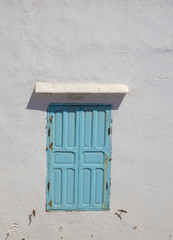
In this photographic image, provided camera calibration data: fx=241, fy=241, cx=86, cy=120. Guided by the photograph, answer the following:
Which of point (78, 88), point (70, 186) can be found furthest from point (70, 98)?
point (70, 186)

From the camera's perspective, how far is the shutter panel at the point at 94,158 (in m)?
3.00

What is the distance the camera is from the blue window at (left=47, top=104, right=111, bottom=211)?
9.83 ft

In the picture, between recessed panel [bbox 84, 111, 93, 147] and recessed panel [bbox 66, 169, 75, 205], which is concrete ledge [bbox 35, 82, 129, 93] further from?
recessed panel [bbox 66, 169, 75, 205]

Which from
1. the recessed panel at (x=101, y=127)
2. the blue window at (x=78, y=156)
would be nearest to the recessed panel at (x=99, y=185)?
the blue window at (x=78, y=156)

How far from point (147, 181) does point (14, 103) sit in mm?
1957

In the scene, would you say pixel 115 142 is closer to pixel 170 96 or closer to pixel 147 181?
pixel 147 181

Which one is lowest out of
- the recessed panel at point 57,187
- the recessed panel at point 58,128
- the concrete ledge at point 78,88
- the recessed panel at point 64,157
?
the recessed panel at point 57,187

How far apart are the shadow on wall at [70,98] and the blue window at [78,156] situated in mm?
64

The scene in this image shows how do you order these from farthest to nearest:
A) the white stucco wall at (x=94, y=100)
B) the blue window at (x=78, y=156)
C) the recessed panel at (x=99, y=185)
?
the recessed panel at (x=99, y=185)
the blue window at (x=78, y=156)
the white stucco wall at (x=94, y=100)

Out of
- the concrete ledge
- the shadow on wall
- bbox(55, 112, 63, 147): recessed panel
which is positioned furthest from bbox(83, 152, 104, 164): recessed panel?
the concrete ledge

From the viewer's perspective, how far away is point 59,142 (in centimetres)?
303

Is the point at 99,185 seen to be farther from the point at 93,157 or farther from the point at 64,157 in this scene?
the point at 64,157

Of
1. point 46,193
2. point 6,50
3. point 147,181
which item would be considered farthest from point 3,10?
point 147,181

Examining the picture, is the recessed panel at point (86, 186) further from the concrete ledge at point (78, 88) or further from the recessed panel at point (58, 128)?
the concrete ledge at point (78, 88)
